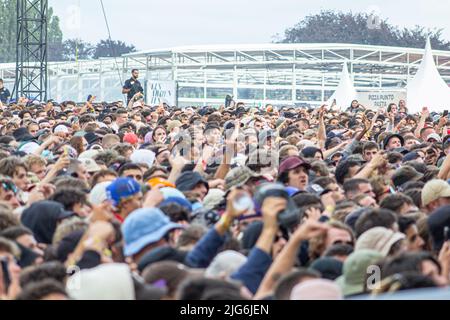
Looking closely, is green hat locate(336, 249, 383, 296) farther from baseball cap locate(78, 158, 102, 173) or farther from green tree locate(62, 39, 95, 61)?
green tree locate(62, 39, 95, 61)

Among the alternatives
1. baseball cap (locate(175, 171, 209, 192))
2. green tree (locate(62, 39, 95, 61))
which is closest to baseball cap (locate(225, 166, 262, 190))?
baseball cap (locate(175, 171, 209, 192))

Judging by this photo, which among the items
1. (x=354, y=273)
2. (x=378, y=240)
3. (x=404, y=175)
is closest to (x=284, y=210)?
(x=354, y=273)

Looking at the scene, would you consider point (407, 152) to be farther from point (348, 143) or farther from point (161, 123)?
point (161, 123)

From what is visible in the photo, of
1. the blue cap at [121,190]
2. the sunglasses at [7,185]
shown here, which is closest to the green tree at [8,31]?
the sunglasses at [7,185]

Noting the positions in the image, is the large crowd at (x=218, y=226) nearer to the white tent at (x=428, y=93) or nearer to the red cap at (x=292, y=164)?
the red cap at (x=292, y=164)

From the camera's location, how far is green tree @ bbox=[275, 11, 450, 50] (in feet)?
318

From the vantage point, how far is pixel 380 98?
111 ft

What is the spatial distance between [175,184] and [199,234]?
3491 millimetres

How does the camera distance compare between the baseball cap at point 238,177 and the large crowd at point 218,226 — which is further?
the baseball cap at point 238,177

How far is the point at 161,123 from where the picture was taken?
67.2 feet

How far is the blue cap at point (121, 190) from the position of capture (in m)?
9.27

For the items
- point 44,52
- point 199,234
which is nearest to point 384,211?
point 199,234

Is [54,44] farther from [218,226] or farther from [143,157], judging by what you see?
[218,226]

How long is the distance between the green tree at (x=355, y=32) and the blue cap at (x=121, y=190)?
8560cm
